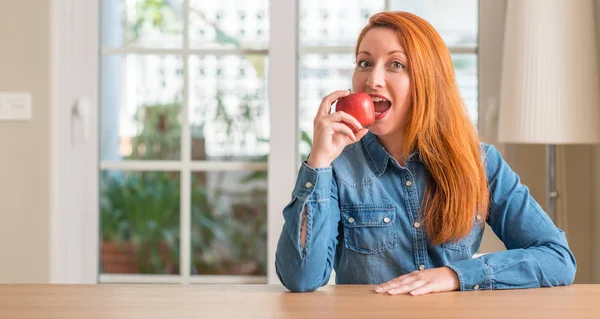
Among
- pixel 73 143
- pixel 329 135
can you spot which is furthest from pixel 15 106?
pixel 329 135

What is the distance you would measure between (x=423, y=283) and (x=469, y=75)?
6.30 feet

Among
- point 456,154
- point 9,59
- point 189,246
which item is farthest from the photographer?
point 189,246

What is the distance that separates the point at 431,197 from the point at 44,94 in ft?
5.99

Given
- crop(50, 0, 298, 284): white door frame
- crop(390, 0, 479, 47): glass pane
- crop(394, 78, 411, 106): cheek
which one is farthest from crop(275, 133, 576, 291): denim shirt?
crop(390, 0, 479, 47): glass pane

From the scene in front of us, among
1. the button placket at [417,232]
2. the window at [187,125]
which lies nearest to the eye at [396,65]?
the button placket at [417,232]

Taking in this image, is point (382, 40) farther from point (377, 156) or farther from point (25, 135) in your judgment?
point (25, 135)

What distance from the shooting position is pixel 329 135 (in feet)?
5.26

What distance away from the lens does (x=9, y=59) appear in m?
3.04

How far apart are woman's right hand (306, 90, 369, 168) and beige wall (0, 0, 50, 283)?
1.73 metres

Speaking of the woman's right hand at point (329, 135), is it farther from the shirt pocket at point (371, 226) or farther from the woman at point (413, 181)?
the shirt pocket at point (371, 226)

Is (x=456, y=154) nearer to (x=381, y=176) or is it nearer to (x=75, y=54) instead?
(x=381, y=176)

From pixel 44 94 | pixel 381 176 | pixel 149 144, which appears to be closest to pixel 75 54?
pixel 44 94

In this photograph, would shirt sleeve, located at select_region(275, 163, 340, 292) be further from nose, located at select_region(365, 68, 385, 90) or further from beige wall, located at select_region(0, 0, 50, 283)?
beige wall, located at select_region(0, 0, 50, 283)

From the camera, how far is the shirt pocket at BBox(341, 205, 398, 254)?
175 cm
